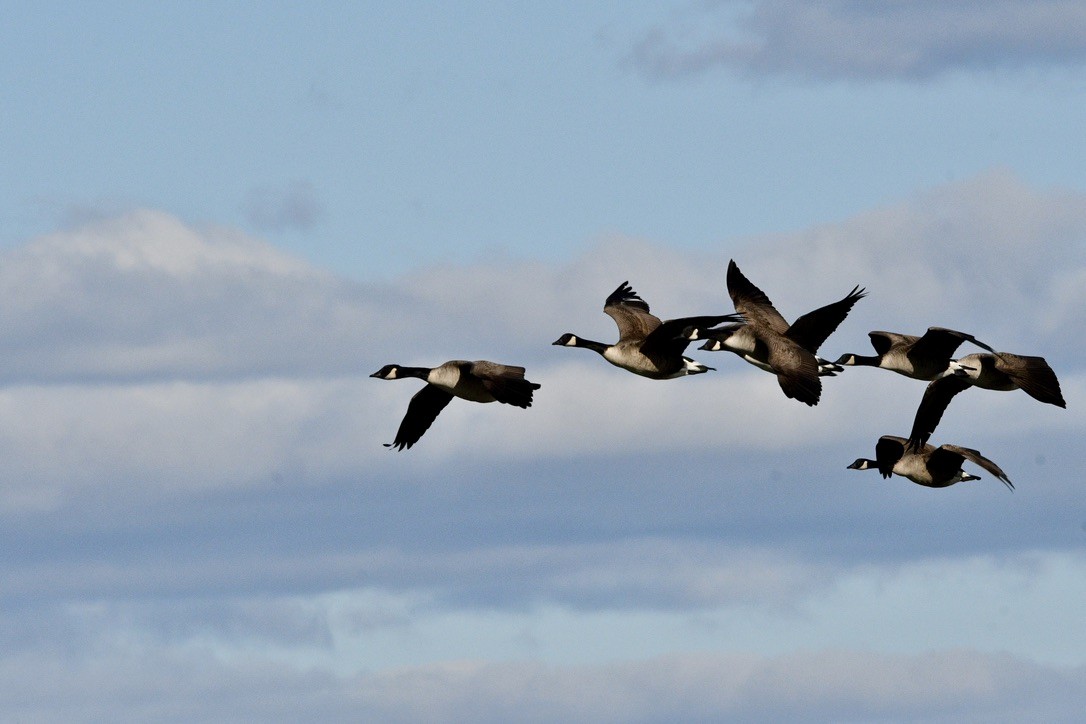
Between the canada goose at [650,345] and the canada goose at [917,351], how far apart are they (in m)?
3.83

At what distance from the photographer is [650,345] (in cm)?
4256

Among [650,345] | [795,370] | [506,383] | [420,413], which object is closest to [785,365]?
[795,370]

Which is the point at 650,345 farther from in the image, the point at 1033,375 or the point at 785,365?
the point at 1033,375

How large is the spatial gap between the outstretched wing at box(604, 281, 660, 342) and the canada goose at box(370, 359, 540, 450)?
3.69m

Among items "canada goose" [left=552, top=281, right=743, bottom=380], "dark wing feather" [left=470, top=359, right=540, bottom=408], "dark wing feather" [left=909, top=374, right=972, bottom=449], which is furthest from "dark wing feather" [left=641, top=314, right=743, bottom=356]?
"dark wing feather" [left=909, top=374, right=972, bottom=449]

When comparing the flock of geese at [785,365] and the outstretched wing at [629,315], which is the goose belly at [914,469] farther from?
the outstretched wing at [629,315]

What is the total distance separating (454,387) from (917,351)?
886 cm

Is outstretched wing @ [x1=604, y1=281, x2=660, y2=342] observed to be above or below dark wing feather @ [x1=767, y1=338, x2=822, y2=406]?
above

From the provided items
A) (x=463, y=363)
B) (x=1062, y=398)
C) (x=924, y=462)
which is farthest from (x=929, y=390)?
(x=463, y=363)

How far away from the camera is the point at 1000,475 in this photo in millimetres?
42969

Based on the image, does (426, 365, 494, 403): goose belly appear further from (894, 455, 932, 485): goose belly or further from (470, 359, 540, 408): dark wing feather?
(894, 455, 932, 485): goose belly

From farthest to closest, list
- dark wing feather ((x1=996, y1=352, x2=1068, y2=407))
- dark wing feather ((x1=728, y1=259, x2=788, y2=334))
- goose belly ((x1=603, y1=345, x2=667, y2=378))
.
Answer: dark wing feather ((x1=728, y1=259, x2=788, y2=334))
goose belly ((x1=603, y1=345, x2=667, y2=378))
dark wing feather ((x1=996, y1=352, x2=1068, y2=407))

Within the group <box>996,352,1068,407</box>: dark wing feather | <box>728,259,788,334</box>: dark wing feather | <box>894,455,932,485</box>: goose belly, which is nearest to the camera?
<box>996,352,1068,407</box>: dark wing feather

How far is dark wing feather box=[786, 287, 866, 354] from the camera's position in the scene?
4216 cm
